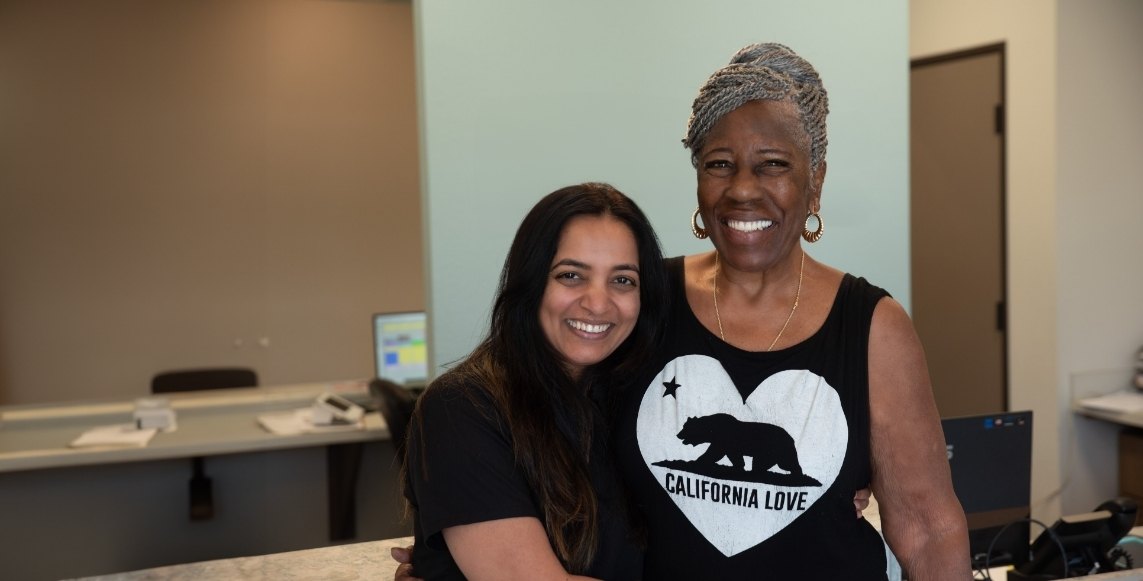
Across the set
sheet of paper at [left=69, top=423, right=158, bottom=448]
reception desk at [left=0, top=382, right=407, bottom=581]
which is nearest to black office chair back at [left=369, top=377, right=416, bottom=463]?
reception desk at [left=0, top=382, right=407, bottom=581]

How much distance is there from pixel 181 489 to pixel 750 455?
11.7 feet

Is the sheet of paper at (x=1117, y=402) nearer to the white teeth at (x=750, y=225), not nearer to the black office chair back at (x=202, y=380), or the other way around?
the white teeth at (x=750, y=225)

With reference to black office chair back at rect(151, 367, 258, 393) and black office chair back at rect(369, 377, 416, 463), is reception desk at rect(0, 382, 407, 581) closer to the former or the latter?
black office chair back at rect(369, 377, 416, 463)

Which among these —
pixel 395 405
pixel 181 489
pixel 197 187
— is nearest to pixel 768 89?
pixel 395 405

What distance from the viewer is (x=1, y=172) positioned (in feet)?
19.3

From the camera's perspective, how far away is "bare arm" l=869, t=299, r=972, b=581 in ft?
4.90

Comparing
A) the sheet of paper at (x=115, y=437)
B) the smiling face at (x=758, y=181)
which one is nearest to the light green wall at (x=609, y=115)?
the smiling face at (x=758, y=181)

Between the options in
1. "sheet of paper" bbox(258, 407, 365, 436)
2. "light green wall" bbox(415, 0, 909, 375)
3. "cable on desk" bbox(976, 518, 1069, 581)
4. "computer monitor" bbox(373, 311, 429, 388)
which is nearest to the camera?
"cable on desk" bbox(976, 518, 1069, 581)

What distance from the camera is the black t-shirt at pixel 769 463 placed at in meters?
1.51

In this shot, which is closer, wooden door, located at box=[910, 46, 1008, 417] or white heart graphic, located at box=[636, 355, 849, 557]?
white heart graphic, located at box=[636, 355, 849, 557]

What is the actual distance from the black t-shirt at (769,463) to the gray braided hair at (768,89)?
264 mm

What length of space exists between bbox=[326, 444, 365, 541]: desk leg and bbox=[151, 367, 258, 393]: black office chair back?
0.91m

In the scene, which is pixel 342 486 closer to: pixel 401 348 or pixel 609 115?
pixel 401 348

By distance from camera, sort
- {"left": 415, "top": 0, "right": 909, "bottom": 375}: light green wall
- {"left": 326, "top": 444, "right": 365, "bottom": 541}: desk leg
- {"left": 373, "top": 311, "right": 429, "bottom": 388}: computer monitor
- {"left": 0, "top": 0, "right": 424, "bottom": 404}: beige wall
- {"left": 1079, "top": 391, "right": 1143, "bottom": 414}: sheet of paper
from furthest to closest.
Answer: {"left": 0, "top": 0, "right": 424, "bottom": 404}: beige wall < {"left": 373, "top": 311, "right": 429, "bottom": 388}: computer monitor < {"left": 326, "top": 444, "right": 365, "bottom": 541}: desk leg < {"left": 1079, "top": 391, "right": 1143, "bottom": 414}: sheet of paper < {"left": 415, "top": 0, "right": 909, "bottom": 375}: light green wall
